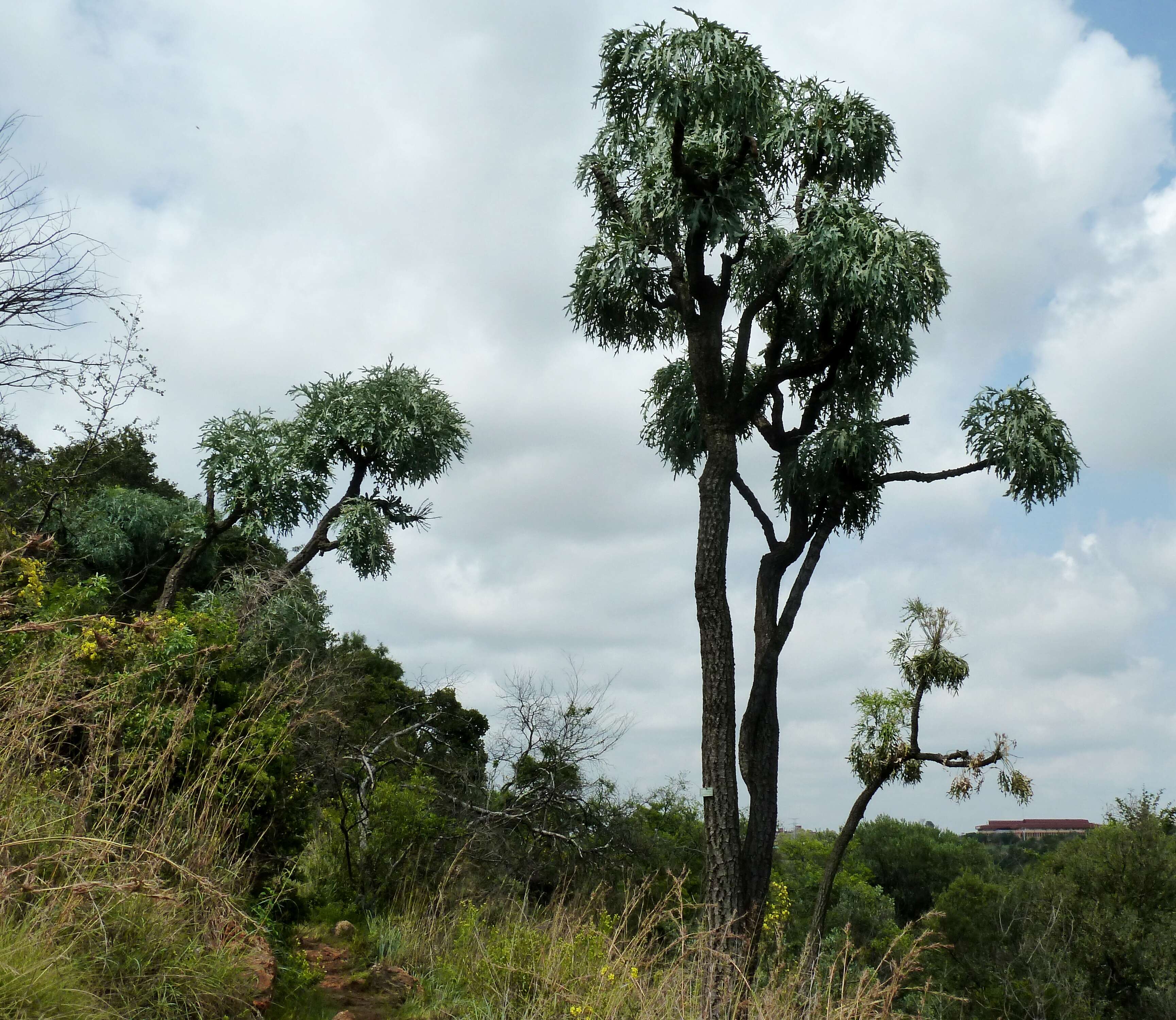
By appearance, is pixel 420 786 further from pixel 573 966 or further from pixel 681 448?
pixel 681 448

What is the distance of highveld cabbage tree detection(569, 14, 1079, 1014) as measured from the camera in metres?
10.1

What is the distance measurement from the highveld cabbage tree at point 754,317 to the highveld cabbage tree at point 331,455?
6642 mm

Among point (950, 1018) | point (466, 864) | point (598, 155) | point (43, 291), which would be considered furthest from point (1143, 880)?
point (43, 291)

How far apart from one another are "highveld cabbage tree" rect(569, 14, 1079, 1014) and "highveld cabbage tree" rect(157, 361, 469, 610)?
6.64 metres

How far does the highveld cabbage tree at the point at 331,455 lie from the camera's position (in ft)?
61.0

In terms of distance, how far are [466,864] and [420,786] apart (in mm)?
962

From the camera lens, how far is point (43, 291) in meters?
7.29

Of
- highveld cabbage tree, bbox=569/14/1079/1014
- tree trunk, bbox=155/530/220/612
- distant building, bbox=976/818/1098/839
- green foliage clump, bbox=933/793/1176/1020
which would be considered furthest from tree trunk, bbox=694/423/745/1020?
distant building, bbox=976/818/1098/839

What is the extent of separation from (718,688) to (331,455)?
11456 millimetres

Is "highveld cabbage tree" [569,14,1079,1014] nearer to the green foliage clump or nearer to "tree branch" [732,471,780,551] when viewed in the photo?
"tree branch" [732,471,780,551]

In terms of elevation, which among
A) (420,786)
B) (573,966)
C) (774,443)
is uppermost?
(774,443)

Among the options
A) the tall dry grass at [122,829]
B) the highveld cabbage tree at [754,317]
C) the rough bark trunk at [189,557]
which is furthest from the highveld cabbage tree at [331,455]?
the tall dry grass at [122,829]

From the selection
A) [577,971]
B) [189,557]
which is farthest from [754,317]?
[189,557]

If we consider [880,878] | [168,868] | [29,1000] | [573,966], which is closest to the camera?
[29,1000]
